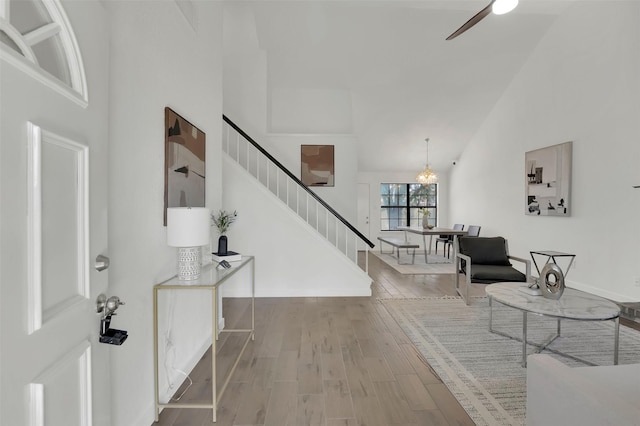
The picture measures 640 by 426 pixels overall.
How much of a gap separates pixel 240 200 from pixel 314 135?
6.94 feet

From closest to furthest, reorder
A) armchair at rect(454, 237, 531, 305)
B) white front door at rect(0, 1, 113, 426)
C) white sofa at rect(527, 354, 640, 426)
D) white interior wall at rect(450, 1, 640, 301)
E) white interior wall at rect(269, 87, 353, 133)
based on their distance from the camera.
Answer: white front door at rect(0, 1, 113, 426) < white sofa at rect(527, 354, 640, 426) < white interior wall at rect(450, 1, 640, 301) < armchair at rect(454, 237, 531, 305) < white interior wall at rect(269, 87, 353, 133)

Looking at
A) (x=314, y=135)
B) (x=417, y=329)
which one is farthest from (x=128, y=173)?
(x=314, y=135)

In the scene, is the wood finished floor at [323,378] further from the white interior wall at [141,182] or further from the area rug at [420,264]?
the area rug at [420,264]

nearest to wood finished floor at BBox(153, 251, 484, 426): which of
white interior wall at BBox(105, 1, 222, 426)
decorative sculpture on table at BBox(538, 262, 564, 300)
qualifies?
white interior wall at BBox(105, 1, 222, 426)

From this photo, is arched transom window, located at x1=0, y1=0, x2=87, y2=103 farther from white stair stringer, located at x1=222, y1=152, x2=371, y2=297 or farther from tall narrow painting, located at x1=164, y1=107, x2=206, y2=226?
white stair stringer, located at x1=222, y1=152, x2=371, y2=297

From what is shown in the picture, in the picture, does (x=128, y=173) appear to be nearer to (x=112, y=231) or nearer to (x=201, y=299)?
(x=112, y=231)

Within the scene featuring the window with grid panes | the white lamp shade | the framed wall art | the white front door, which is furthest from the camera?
the window with grid panes

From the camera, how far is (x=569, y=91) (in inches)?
184

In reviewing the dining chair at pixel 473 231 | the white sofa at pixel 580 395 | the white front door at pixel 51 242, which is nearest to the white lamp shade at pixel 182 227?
the white front door at pixel 51 242

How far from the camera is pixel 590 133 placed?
172 inches

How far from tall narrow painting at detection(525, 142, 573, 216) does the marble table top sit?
100 inches

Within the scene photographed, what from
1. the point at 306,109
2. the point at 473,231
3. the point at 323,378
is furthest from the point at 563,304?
the point at 306,109

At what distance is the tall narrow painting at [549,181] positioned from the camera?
4734 mm

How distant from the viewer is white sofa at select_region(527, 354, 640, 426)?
0.98 m
